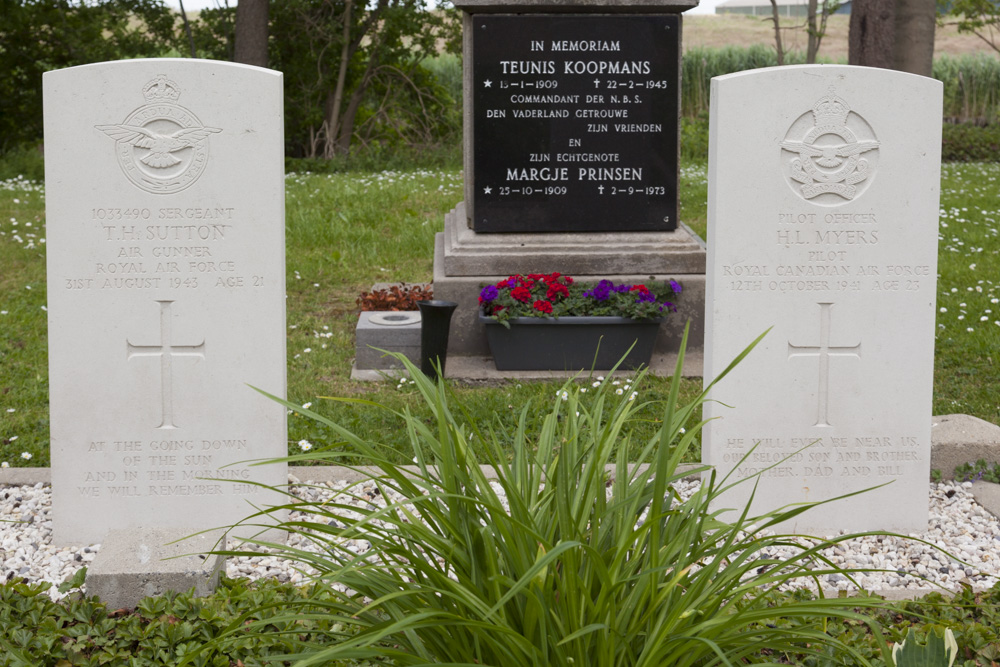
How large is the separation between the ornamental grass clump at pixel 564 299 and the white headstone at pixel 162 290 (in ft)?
8.44

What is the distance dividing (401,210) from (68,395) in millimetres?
7361

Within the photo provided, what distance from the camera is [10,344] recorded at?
22.1ft

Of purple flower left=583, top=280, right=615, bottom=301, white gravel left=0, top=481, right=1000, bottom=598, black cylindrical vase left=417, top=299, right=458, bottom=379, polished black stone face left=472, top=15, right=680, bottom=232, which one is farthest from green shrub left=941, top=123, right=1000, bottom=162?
white gravel left=0, top=481, right=1000, bottom=598

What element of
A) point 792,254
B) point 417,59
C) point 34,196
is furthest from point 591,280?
point 417,59

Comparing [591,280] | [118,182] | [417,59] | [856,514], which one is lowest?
[856,514]

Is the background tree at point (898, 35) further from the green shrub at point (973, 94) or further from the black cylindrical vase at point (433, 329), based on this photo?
the green shrub at point (973, 94)

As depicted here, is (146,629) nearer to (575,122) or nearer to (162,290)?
(162,290)

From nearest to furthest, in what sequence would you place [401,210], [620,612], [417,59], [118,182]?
[620,612] → [118,182] → [401,210] → [417,59]

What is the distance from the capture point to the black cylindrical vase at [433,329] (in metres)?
6.01

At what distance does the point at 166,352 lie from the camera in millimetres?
3820

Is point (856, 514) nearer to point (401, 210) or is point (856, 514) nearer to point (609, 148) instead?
point (609, 148)

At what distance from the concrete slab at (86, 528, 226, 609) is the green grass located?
1.20 meters

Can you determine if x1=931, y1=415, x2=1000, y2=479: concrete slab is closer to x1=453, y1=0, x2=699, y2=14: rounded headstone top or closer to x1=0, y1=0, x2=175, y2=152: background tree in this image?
x1=453, y1=0, x2=699, y2=14: rounded headstone top

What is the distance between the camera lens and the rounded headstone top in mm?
6562
